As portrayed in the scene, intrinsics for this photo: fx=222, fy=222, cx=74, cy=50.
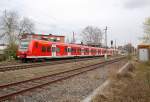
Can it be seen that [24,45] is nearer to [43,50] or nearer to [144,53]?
[43,50]

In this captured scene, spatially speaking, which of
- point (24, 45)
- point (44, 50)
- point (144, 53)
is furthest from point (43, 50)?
point (144, 53)

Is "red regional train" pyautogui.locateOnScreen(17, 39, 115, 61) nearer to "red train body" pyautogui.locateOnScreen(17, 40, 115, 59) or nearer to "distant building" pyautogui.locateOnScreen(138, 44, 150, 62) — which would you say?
"red train body" pyautogui.locateOnScreen(17, 40, 115, 59)

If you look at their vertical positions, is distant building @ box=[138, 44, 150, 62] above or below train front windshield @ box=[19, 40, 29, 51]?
below

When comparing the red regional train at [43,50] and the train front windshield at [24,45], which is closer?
the red regional train at [43,50]

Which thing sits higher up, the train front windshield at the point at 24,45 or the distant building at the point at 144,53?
the train front windshield at the point at 24,45

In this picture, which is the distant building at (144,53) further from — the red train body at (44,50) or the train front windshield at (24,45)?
the train front windshield at (24,45)

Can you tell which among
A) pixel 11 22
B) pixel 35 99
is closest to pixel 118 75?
pixel 35 99

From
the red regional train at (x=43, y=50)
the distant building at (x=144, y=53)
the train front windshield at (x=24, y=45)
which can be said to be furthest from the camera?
the distant building at (x=144, y=53)

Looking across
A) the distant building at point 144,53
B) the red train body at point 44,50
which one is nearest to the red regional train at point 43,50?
the red train body at point 44,50

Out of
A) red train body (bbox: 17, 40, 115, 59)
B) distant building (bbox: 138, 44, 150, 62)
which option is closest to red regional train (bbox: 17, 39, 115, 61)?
red train body (bbox: 17, 40, 115, 59)

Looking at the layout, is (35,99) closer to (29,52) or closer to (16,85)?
(16,85)

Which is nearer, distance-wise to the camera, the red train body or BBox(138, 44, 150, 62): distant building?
the red train body

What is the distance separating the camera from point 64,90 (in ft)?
Answer: 32.3

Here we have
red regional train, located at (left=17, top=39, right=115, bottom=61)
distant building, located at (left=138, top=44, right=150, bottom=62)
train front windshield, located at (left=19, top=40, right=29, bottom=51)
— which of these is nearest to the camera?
red regional train, located at (left=17, top=39, right=115, bottom=61)
